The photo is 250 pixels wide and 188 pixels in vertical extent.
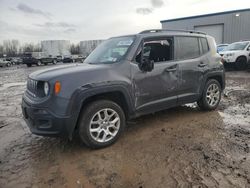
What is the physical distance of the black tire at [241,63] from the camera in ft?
44.7

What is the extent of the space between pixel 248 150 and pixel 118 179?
7.00ft

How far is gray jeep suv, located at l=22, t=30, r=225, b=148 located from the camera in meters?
3.35

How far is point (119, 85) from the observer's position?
374cm

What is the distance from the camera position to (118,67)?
3.82m

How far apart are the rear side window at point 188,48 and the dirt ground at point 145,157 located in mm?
1430

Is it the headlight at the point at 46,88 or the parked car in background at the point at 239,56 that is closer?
the headlight at the point at 46,88

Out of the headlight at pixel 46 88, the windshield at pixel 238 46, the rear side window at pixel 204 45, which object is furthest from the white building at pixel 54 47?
the headlight at pixel 46 88

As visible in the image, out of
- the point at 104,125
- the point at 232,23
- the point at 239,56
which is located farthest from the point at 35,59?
the point at 104,125

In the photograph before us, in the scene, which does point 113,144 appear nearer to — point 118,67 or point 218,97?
point 118,67

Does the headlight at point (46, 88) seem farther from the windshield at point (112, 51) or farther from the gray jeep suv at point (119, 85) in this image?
the windshield at point (112, 51)

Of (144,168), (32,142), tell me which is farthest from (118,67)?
(32,142)

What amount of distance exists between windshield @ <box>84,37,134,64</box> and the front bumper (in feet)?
4.72

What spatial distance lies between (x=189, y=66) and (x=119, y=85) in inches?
73.5

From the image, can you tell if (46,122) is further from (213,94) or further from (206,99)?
(213,94)
